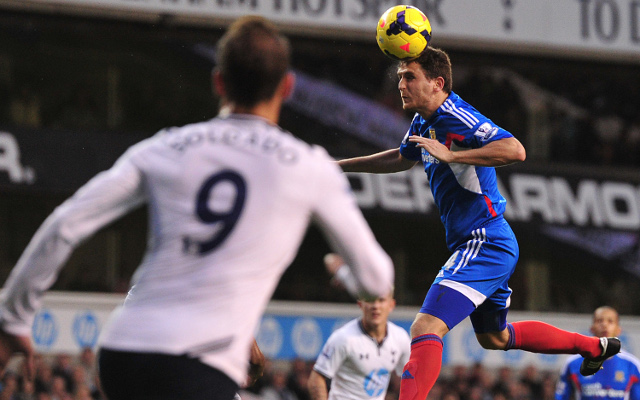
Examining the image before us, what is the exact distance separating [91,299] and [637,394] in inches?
404

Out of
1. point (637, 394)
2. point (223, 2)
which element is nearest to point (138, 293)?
point (637, 394)

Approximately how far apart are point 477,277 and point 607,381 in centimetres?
539

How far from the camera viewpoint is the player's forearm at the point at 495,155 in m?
5.34

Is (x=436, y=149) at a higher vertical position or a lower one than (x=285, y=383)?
higher

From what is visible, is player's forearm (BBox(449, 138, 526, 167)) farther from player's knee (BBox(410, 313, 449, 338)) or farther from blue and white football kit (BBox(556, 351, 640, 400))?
blue and white football kit (BBox(556, 351, 640, 400))

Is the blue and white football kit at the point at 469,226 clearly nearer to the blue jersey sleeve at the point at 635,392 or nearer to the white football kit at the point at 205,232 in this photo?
the white football kit at the point at 205,232

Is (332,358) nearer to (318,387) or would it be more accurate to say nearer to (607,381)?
(318,387)

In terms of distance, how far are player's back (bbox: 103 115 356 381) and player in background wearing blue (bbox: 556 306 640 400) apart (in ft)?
25.7

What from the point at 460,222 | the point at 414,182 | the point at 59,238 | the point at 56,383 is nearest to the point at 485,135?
the point at 460,222

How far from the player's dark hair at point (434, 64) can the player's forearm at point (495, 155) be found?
0.66 metres

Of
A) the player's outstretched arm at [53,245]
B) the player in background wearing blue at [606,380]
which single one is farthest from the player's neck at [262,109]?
the player in background wearing blue at [606,380]

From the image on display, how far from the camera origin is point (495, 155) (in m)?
5.38

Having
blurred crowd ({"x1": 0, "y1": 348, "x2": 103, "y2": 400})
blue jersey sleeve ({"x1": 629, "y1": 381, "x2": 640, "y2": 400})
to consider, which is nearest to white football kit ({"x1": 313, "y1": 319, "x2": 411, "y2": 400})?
blue jersey sleeve ({"x1": 629, "y1": 381, "x2": 640, "y2": 400})

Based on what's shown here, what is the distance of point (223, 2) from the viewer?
1684 cm
